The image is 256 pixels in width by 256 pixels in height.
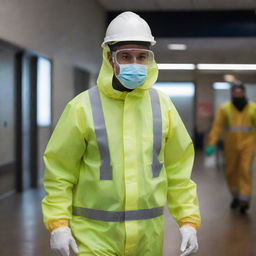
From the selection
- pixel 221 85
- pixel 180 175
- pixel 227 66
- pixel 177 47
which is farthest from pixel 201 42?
pixel 180 175

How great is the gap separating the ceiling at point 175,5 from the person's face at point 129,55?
938 centimetres

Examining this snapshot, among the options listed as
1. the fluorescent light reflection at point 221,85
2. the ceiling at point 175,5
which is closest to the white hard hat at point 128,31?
the ceiling at point 175,5

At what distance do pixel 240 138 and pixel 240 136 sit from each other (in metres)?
0.02

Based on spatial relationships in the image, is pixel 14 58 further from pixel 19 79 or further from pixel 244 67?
pixel 244 67

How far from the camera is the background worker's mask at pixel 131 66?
7.70 feet

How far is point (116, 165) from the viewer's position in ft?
7.46

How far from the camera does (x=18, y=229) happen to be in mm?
5945

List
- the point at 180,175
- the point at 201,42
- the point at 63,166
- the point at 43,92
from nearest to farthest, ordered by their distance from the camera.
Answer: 1. the point at 63,166
2. the point at 180,175
3. the point at 43,92
4. the point at 201,42

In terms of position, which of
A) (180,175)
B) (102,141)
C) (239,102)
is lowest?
(180,175)

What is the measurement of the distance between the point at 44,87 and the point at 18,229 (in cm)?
373

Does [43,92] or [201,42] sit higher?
[201,42]

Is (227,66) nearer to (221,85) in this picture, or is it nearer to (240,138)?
(221,85)

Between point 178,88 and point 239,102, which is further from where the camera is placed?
point 178,88

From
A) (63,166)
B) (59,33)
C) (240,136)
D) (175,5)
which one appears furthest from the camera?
(175,5)
